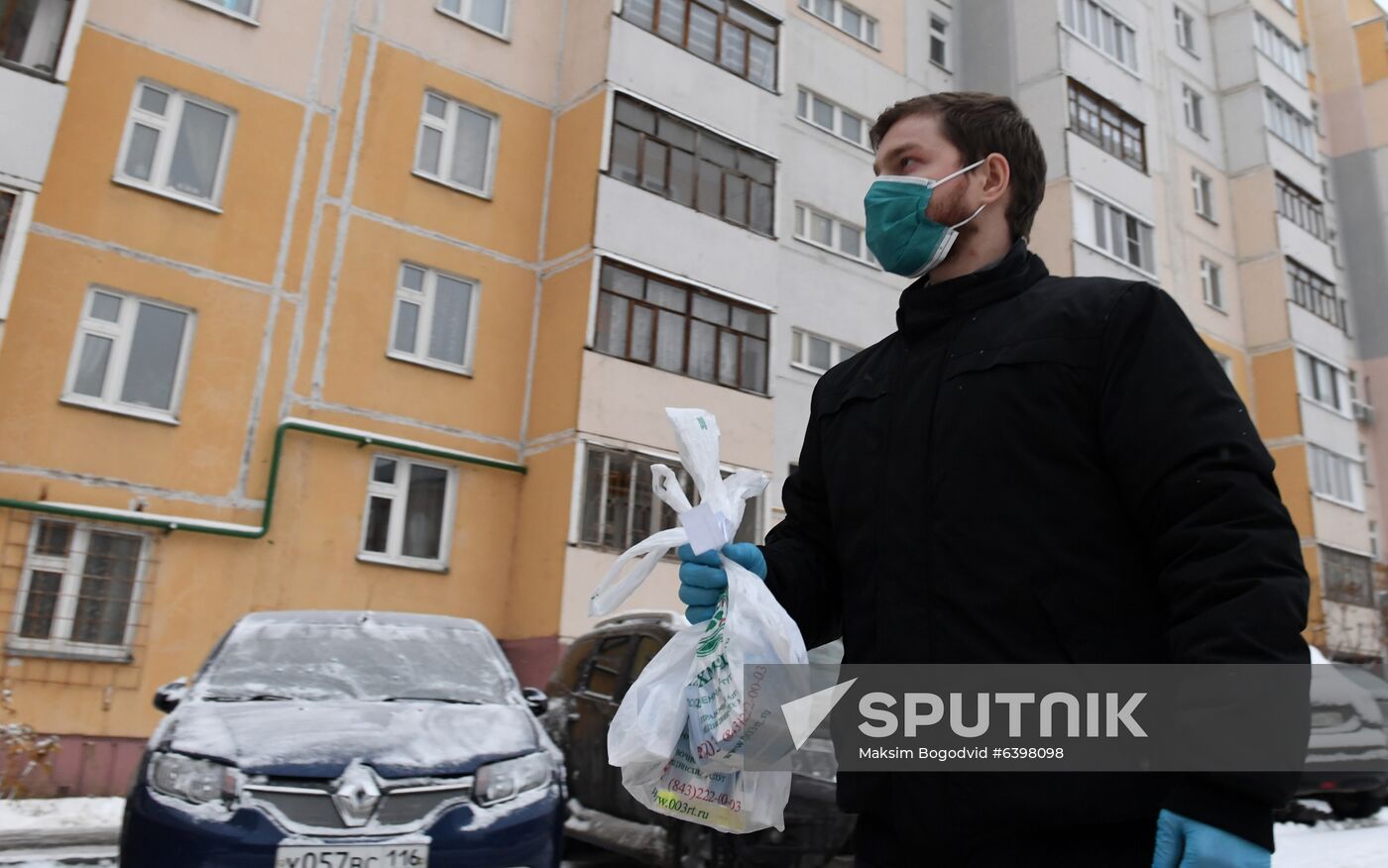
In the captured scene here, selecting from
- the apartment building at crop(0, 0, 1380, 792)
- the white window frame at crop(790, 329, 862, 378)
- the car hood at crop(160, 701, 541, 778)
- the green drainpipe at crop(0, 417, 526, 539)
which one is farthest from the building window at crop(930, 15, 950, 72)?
the car hood at crop(160, 701, 541, 778)

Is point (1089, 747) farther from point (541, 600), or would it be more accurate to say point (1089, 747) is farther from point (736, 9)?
point (736, 9)

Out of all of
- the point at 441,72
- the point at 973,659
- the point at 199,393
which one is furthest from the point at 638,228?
the point at 973,659

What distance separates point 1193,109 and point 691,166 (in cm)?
1960

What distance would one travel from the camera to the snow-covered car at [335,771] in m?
4.61

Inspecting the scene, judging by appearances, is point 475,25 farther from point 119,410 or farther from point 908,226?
point 908,226

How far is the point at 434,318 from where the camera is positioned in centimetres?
1609

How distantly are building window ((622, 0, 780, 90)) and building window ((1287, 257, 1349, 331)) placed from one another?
17947mm

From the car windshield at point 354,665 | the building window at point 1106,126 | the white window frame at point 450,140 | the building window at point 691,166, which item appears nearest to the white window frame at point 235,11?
the white window frame at point 450,140

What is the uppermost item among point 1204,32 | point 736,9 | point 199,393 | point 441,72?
point 1204,32

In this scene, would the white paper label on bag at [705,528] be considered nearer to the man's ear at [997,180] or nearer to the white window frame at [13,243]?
the man's ear at [997,180]

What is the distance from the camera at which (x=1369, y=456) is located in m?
34.7

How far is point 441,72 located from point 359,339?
15.5ft

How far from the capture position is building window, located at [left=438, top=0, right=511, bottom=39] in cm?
1731

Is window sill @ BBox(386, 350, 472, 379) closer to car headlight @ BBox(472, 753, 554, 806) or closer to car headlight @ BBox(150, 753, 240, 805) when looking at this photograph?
car headlight @ BBox(472, 753, 554, 806)
